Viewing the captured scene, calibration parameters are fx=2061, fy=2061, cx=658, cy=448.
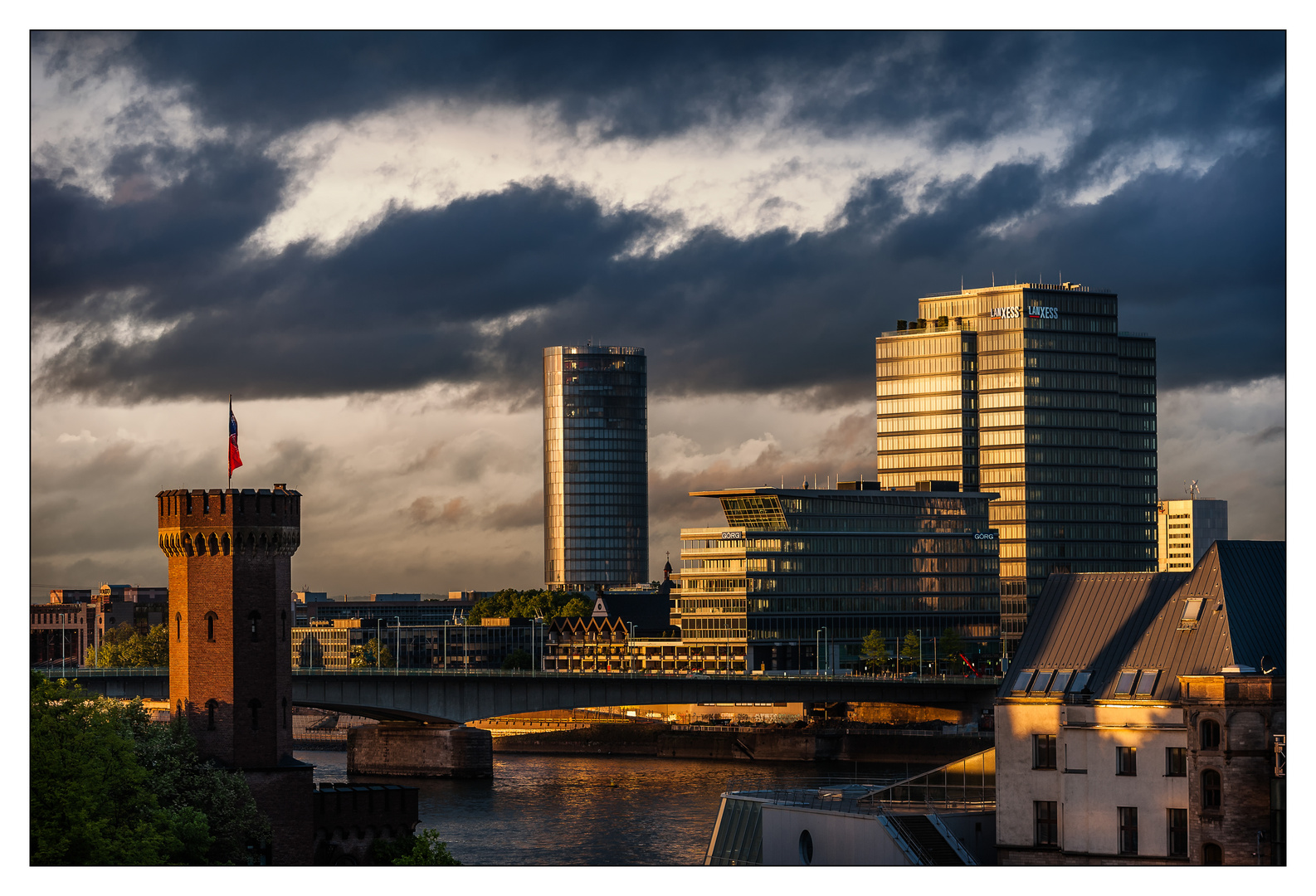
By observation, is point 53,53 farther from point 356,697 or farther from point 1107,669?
point 356,697

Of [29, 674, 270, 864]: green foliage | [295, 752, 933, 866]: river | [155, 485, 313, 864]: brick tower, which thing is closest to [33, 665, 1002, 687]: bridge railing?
[295, 752, 933, 866]: river

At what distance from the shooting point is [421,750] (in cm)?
16862

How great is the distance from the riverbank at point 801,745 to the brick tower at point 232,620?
89.0 m

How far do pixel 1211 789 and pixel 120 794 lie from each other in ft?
Result: 117

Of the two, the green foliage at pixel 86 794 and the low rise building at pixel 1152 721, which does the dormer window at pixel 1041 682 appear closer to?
the low rise building at pixel 1152 721

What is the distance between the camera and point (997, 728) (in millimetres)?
73062

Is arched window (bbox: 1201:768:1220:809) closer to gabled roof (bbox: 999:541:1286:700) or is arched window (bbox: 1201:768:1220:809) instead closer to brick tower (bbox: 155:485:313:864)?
gabled roof (bbox: 999:541:1286:700)

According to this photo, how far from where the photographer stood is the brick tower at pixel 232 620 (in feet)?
298

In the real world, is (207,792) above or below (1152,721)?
below

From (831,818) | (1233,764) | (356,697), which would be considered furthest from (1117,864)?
(356,697)

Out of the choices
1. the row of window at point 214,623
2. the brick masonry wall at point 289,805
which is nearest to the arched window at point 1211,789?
the brick masonry wall at point 289,805

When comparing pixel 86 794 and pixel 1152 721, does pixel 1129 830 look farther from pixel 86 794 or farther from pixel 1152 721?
pixel 86 794

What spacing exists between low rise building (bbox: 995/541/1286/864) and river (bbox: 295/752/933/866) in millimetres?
19499

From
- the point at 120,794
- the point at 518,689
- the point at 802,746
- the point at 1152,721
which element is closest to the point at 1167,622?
the point at 1152,721
